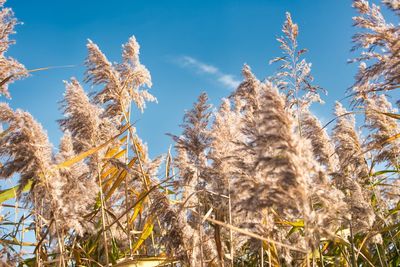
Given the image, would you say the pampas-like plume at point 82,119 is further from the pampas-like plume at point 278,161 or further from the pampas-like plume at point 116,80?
the pampas-like plume at point 278,161

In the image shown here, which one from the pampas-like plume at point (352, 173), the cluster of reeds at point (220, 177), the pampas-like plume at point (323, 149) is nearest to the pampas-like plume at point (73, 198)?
the cluster of reeds at point (220, 177)

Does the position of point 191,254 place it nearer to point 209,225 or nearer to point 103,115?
point 209,225

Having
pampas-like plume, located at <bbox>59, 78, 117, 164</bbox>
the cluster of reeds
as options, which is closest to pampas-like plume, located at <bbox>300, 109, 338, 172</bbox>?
the cluster of reeds

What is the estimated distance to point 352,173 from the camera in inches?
170

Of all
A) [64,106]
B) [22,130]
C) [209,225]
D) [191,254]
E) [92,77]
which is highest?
[92,77]

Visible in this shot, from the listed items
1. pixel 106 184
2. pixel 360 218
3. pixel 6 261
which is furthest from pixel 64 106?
pixel 360 218

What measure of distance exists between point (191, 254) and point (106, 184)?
4.98ft

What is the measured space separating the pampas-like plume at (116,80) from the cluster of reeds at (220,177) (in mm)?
13

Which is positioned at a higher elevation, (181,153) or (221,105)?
(221,105)

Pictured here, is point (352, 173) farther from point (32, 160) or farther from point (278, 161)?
point (32, 160)

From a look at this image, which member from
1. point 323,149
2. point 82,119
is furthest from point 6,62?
point 323,149

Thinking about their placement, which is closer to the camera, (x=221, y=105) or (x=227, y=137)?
(x=227, y=137)

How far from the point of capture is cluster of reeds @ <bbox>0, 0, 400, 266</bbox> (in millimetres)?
2143

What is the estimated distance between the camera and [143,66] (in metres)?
5.38
